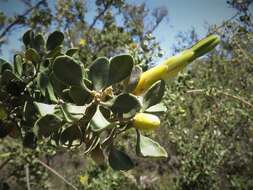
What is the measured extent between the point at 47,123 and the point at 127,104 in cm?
17

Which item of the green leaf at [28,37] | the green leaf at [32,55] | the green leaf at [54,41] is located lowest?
the green leaf at [32,55]

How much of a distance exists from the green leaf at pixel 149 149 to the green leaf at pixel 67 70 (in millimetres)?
203

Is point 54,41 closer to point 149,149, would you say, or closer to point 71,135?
point 71,135

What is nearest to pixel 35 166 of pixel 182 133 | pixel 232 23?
pixel 182 133

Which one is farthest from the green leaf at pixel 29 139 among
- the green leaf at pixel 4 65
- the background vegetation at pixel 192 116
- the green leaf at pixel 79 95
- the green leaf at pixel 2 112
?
the background vegetation at pixel 192 116

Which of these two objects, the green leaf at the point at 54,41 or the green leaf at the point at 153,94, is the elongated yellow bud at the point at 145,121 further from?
the green leaf at the point at 54,41

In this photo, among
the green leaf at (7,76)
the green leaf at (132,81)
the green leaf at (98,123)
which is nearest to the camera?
the green leaf at (98,123)

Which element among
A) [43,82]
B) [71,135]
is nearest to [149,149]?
[71,135]

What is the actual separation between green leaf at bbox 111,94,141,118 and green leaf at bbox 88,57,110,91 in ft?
0.18

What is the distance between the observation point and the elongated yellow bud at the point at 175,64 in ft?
2.36

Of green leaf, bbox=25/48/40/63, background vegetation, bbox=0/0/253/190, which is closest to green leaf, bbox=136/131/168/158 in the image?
green leaf, bbox=25/48/40/63

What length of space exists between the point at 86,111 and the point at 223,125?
4.22m

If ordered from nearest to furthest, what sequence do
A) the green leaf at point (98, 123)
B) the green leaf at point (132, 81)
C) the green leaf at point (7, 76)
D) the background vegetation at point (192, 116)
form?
the green leaf at point (98, 123) < the green leaf at point (132, 81) < the green leaf at point (7, 76) < the background vegetation at point (192, 116)

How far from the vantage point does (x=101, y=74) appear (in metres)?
0.68
